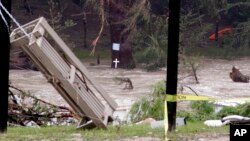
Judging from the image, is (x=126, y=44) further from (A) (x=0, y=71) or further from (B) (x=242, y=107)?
(A) (x=0, y=71)

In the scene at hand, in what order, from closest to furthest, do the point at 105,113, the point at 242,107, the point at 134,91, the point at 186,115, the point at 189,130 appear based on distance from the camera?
the point at 189,130, the point at 105,113, the point at 242,107, the point at 186,115, the point at 134,91

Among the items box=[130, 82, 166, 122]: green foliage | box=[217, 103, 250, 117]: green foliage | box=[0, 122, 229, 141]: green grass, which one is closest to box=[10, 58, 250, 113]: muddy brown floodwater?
box=[130, 82, 166, 122]: green foliage

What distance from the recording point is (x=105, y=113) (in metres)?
7.79

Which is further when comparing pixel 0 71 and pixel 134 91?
pixel 134 91

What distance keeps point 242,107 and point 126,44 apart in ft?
91.5

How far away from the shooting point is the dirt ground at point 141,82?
2298 cm

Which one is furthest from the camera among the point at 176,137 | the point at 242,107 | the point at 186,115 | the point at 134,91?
the point at 134,91

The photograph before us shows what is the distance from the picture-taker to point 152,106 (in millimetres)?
11273

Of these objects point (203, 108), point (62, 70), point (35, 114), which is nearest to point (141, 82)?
point (203, 108)

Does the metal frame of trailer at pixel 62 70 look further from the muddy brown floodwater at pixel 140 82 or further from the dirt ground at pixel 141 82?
the muddy brown floodwater at pixel 140 82

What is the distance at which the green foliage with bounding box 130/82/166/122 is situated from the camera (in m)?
11.2

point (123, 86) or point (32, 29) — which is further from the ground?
point (32, 29)

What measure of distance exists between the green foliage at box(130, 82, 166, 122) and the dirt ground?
361 cm

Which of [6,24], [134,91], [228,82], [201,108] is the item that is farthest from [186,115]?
[228,82]
